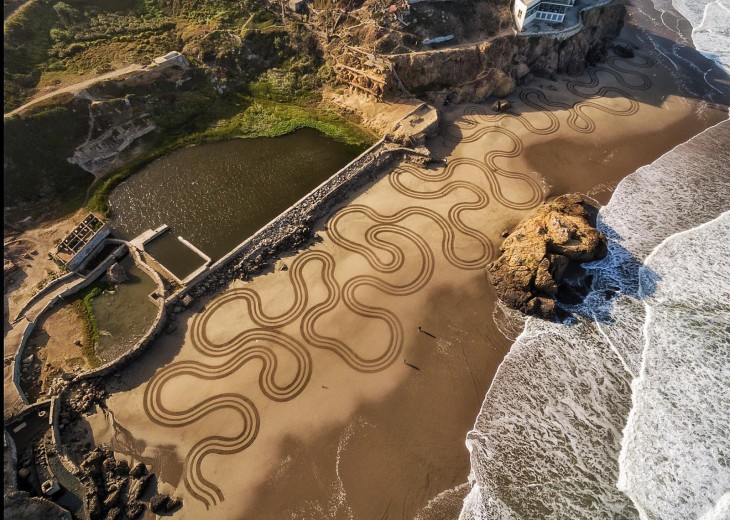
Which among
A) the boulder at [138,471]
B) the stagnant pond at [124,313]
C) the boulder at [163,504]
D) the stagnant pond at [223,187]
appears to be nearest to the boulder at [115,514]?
the boulder at [163,504]

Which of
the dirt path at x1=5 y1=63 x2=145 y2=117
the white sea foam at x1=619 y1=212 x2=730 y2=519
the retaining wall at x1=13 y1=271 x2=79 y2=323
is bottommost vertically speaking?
the white sea foam at x1=619 y1=212 x2=730 y2=519

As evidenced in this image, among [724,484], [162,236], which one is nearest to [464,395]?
[724,484]

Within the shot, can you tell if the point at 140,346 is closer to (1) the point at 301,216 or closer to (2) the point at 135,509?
(2) the point at 135,509

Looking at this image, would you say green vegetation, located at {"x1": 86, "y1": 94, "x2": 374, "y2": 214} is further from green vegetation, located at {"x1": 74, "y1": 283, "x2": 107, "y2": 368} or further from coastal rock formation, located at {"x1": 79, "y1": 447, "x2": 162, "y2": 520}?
coastal rock formation, located at {"x1": 79, "y1": 447, "x2": 162, "y2": 520}

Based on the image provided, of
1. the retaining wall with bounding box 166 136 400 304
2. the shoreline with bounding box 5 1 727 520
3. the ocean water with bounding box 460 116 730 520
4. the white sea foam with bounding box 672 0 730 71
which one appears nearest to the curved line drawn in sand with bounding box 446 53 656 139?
the shoreline with bounding box 5 1 727 520

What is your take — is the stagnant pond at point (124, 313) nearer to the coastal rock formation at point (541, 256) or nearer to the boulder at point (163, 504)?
the boulder at point (163, 504)

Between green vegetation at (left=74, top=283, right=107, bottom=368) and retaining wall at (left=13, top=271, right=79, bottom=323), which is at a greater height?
retaining wall at (left=13, top=271, right=79, bottom=323)

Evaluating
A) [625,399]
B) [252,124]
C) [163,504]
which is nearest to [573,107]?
[625,399]

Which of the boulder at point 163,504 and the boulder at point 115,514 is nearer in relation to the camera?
the boulder at point 115,514
